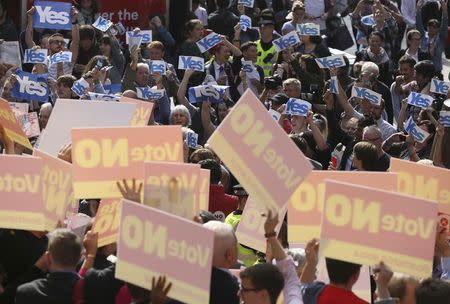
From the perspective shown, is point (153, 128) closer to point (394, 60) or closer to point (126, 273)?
point (126, 273)

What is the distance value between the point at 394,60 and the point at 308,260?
37.9 ft

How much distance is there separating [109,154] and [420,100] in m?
6.07

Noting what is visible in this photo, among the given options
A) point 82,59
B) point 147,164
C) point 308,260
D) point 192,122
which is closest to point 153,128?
point 147,164

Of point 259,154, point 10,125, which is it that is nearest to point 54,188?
point 259,154

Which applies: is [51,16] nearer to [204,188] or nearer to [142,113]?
[142,113]

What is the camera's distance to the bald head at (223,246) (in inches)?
272

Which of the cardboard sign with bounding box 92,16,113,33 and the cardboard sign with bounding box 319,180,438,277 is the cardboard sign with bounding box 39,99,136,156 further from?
the cardboard sign with bounding box 92,16,113,33

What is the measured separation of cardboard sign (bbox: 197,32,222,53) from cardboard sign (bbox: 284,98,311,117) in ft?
10.1

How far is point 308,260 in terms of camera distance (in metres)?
7.07

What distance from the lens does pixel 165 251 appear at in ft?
21.0

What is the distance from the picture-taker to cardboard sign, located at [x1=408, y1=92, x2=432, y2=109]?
528 inches

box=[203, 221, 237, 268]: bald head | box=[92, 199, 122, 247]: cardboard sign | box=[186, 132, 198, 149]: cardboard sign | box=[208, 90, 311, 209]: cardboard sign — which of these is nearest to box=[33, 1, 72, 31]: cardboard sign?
box=[186, 132, 198, 149]: cardboard sign

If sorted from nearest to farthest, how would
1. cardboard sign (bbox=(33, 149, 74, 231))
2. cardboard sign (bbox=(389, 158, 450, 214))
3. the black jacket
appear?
the black jacket → cardboard sign (bbox=(33, 149, 74, 231)) → cardboard sign (bbox=(389, 158, 450, 214))

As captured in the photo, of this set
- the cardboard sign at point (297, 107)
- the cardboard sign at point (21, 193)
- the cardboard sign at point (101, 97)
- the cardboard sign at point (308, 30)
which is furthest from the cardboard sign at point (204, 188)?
the cardboard sign at point (308, 30)
